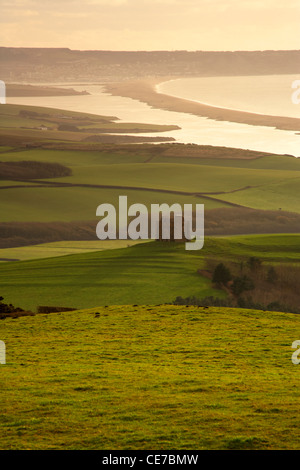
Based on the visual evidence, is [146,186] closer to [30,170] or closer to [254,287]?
[30,170]

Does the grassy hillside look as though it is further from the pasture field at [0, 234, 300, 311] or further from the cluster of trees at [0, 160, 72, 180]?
the cluster of trees at [0, 160, 72, 180]

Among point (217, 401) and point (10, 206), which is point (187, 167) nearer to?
point (10, 206)

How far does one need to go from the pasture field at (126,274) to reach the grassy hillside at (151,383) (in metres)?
26.9

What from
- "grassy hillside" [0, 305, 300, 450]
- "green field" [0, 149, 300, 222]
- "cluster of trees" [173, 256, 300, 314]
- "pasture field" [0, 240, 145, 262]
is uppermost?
"green field" [0, 149, 300, 222]

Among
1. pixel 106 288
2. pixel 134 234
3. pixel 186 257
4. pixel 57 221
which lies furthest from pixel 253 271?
pixel 57 221

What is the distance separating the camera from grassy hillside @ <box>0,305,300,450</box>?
20.2 metres

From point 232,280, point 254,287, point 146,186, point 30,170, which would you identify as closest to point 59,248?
point 232,280

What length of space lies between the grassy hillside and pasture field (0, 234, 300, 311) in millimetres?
26870

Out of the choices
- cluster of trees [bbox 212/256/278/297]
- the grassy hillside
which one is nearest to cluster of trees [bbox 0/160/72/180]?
cluster of trees [bbox 212/256/278/297]

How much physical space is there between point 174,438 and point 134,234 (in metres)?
107

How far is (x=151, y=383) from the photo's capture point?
25.8 meters

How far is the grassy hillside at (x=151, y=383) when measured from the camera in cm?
2023

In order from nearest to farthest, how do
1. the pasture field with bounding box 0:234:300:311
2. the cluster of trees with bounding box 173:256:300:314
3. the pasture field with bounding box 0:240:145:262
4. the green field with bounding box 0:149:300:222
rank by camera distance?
the cluster of trees with bounding box 173:256:300:314, the pasture field with bounding box 0:234:300:311, the pasture field with bounding box 0:240:145:262, the green field with bounding box 0:149:300:222

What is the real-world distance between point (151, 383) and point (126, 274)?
52988 mm
